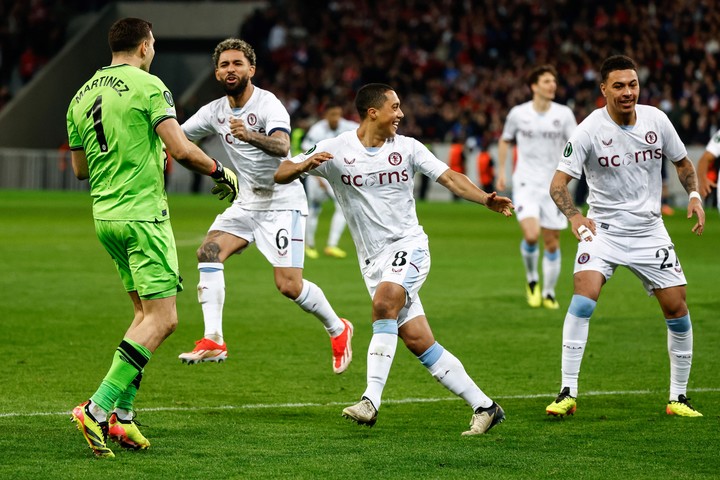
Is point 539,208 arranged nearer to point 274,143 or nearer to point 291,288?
point 291,288

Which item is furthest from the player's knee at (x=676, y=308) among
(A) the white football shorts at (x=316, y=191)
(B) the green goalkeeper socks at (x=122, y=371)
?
(A) the white football shorts at (x=316, y=191)

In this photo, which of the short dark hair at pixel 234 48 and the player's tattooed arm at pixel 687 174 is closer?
the player's tattooed arm at pixel 687 174

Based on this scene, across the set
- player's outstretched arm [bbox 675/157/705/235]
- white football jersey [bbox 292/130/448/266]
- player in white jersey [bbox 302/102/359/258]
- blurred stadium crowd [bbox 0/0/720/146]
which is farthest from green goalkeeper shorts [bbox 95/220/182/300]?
blurred stadium crowd [bbox 0/0/720/146]

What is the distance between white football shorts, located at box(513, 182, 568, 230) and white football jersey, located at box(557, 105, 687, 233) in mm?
5438

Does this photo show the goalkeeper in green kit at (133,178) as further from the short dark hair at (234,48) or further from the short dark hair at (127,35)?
the short dark hair at (234,48)

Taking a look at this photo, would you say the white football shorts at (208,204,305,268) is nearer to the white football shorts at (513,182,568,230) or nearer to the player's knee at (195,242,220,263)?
the player's knee at (195,242,220,263)

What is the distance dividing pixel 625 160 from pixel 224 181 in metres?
2.64

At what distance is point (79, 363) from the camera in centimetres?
959

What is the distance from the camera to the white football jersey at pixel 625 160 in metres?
7.93

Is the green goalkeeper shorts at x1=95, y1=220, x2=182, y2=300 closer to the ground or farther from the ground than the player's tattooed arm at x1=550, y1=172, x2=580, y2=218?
closer to the ground

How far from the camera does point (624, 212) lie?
7.94 m

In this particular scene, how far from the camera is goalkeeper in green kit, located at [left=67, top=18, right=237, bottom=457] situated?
21.4 ft

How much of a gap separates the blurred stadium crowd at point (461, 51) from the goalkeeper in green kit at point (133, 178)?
1048 inches

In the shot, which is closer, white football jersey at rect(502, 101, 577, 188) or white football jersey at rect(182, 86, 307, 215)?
white football jersey at rect(182, 86, 307, 215)
